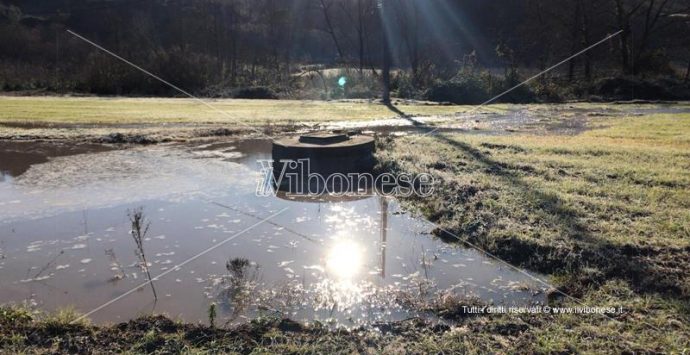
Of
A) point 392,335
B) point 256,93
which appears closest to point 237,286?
point 392,335

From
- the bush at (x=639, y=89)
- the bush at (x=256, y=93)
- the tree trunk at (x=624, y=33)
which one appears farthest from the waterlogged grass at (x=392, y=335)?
the tree trunk at (x=624, y=33)

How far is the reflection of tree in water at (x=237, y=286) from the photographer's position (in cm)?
421

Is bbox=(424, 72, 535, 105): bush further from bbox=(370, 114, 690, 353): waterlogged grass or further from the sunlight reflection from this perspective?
the sunlight reflection

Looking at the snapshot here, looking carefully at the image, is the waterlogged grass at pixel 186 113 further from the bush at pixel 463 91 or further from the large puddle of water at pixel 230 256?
the large puddle of water at pixel 230 256

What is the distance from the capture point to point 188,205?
23.9 feet

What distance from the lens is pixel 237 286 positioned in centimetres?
459

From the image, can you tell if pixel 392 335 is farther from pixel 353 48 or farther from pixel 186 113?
pixel 353 48

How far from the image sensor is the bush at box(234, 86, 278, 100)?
3035 cm

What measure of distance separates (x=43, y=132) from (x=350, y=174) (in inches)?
378

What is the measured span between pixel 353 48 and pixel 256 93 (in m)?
21.7

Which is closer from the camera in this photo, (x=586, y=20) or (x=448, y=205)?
(x=448, y=205)

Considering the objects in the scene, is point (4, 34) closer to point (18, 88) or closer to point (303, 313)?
point (18, 88)

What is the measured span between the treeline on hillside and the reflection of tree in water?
70.3ft

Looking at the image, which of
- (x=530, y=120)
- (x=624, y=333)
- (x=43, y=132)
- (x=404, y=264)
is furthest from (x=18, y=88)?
(x=624, y=333)
